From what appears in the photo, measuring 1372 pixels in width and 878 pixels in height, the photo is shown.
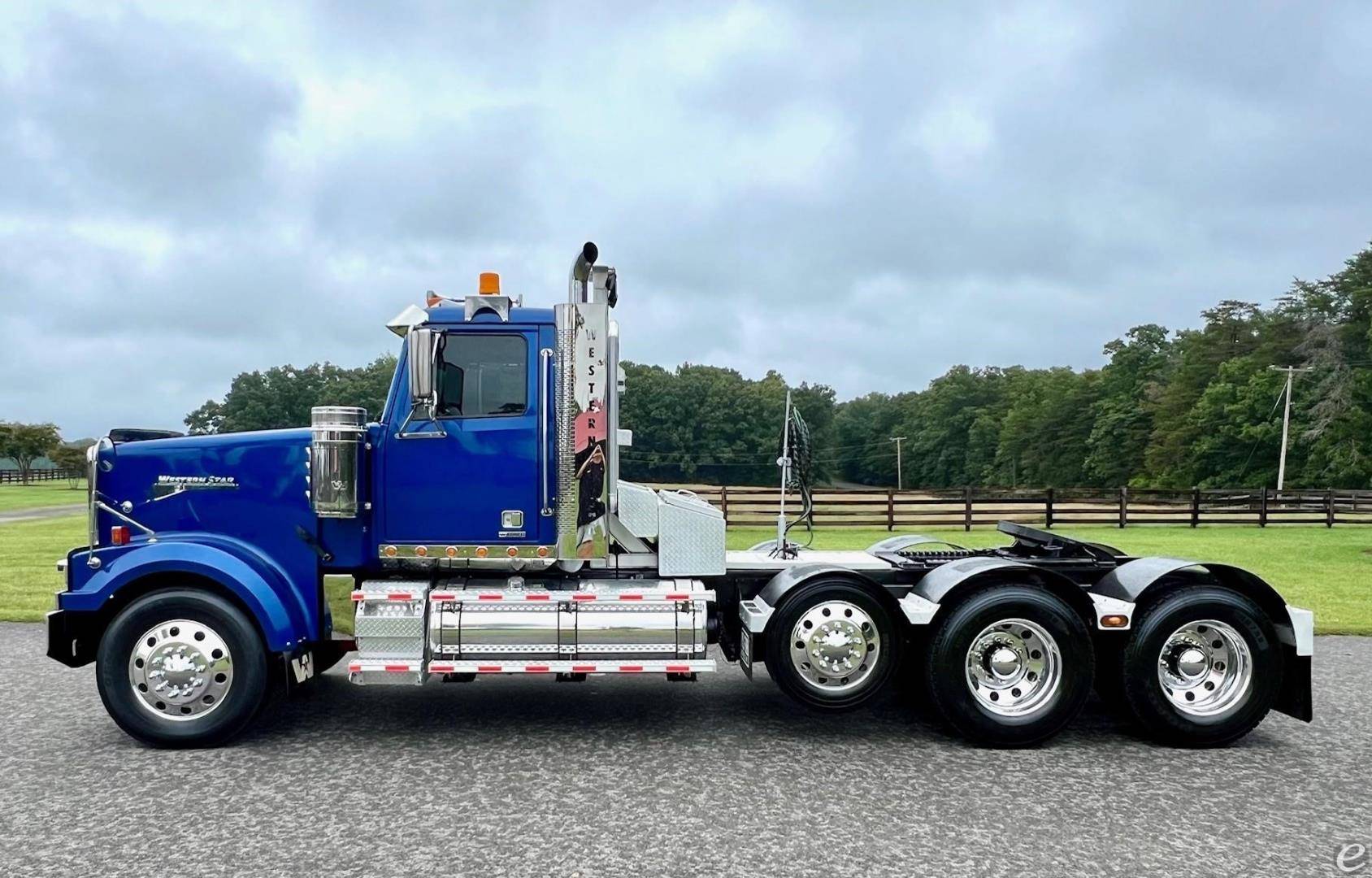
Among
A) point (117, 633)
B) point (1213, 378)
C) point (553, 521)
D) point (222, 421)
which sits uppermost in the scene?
point (1213, 378)

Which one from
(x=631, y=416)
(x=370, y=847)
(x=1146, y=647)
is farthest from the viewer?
(x=631, y=416)

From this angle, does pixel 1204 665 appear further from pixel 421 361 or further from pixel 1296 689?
pixel 421 361

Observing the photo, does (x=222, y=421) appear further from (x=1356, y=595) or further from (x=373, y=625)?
(x=1356, y=595)

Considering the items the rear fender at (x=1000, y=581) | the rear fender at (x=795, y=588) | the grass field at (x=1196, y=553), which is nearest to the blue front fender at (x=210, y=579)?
the grass field at (x=1196, y=553)

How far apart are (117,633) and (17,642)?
4499 millimetres

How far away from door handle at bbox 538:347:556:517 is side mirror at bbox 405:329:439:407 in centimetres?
69

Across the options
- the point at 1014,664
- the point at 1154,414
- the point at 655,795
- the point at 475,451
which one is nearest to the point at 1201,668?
the point at 1014,664

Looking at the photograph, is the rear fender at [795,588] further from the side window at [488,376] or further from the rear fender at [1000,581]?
the side window at [488,376]

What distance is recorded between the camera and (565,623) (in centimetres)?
571

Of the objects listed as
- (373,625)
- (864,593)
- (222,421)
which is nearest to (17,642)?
(222,421)

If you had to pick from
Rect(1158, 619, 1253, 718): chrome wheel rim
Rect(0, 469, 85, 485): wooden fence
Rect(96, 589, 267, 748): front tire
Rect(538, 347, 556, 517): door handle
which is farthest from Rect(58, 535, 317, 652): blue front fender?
Rect(0, 469, 85, 485): wooden fence

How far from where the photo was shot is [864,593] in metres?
5.89

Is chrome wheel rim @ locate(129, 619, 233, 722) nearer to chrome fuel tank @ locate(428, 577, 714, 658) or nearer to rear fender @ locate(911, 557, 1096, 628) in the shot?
chrome fuel tank @ locate(428, 577, 714, 658)

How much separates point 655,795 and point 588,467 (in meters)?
2.06
